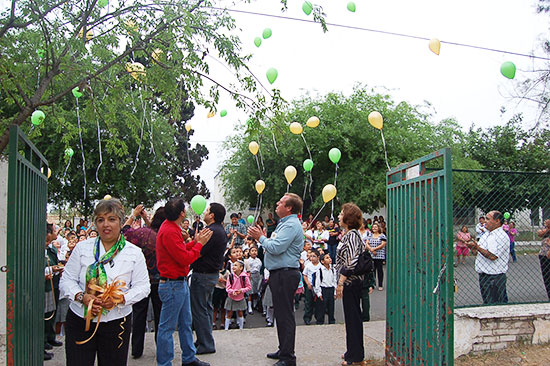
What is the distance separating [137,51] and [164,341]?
A: 3.44 m

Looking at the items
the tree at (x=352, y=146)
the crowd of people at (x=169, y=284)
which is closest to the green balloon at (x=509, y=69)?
the crowd of people at (x=169, y=284)

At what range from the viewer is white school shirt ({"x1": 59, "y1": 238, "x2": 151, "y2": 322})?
10.3 ft

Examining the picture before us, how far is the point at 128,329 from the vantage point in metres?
3.25

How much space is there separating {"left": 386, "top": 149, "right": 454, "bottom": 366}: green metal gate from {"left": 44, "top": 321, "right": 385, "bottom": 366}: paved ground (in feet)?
2.55

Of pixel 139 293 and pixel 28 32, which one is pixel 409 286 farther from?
pixel 28 32

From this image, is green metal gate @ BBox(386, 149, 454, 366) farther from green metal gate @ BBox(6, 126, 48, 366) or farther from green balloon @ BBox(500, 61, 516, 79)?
green balloon @ BBox(500, 61, 516, 79)

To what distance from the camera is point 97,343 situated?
320 centimetres

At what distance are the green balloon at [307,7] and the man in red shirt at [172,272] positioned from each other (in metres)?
3.11

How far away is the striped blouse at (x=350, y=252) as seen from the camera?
4.70m

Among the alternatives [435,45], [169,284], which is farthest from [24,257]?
[435,45]

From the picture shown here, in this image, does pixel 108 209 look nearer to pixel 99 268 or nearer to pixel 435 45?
pixel 99 268

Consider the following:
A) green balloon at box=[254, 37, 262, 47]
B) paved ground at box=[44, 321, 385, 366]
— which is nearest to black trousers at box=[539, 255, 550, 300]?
paved ground at box=[44, 321, 385, 366]

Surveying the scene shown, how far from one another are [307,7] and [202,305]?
3933 millimetres

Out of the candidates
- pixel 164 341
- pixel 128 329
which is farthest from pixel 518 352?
pixel 128 329
